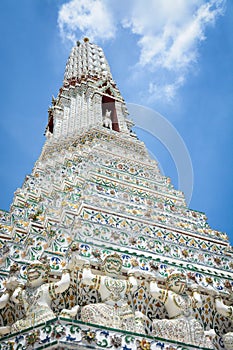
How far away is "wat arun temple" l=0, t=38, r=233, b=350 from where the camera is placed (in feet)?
17.9

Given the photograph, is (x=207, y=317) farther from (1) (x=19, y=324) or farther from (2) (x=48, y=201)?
(2) (x=48, y=201)

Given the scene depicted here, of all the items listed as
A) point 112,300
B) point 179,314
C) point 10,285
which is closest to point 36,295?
point 10,285

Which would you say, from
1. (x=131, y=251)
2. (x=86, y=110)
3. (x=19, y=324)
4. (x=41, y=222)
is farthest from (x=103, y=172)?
(x=86, y=110)

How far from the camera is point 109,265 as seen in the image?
6.57 meters

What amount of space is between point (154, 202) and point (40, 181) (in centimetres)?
324

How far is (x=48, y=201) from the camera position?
9773 mm

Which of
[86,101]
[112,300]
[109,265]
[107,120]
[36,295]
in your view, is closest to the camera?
[36,295]

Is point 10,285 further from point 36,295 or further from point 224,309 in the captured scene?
point 224,309

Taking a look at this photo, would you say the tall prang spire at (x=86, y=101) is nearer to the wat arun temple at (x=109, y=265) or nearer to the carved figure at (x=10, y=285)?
the wat arun temple at (x=109, y=265)

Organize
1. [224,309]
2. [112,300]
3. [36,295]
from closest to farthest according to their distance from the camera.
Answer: [36,295]
[112,300]
[224,309]

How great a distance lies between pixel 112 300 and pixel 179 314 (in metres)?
0.94

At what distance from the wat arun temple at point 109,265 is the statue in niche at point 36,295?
0.05 ft

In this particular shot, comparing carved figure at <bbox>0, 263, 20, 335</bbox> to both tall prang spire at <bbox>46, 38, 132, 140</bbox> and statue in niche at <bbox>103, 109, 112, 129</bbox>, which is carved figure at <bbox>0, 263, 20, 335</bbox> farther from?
statue in niche at <bbox>103, 109, 112, 129</bbox>

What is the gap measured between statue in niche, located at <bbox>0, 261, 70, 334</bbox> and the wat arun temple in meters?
0.01
